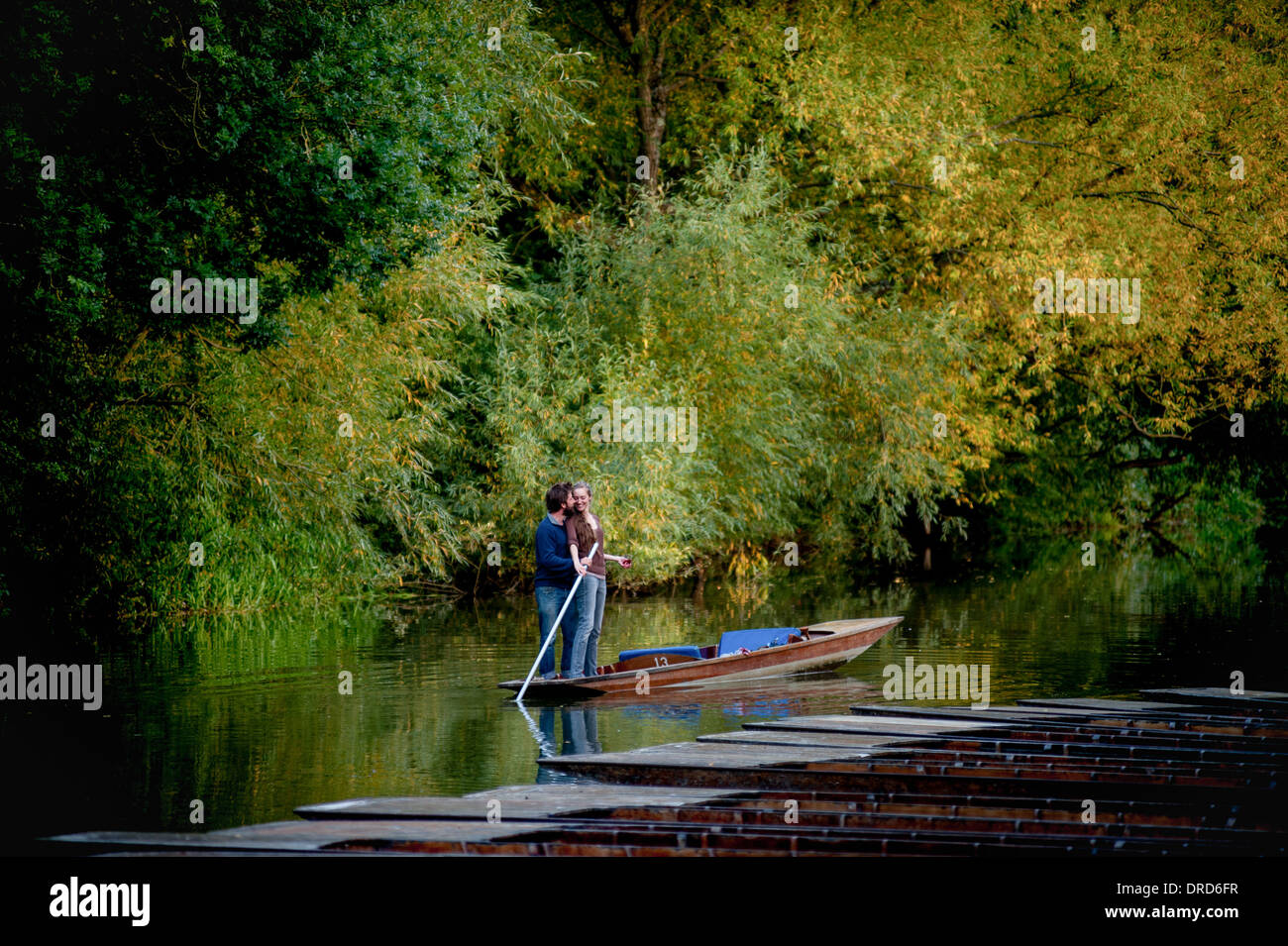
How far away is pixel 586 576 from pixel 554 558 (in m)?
0.39

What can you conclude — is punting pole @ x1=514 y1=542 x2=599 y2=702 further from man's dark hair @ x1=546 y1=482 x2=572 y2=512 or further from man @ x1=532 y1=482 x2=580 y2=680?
man's dark hair @ x1=546 y1=482 x2=572 y2=512

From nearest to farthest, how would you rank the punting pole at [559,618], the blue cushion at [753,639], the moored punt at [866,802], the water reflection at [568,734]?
1. the moored punt at [866,802]
2. the water reflection at [568,734]
3. the punting pole at [559,618]
4. the blue cushion at [753,639]

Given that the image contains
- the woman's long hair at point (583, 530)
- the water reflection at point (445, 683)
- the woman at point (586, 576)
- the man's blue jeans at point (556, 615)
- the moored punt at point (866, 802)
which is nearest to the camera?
the moored punt at point (866, 802)

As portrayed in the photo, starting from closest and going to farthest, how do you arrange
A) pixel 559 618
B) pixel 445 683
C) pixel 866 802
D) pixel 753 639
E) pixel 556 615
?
pixel 866 802, pixel 559 618, pixel 556 615, pixel 445 683, pixel 753 639

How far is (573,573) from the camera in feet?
46.0

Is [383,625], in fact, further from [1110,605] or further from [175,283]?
[1110,605]

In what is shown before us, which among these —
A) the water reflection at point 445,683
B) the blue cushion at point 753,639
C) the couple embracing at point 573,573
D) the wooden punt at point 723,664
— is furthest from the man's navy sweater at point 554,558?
the blue cushion at point 753,639

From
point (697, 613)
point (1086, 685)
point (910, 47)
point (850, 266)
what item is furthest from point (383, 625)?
point (910, 47)

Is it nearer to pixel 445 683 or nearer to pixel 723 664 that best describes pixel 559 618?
pixel 723 664

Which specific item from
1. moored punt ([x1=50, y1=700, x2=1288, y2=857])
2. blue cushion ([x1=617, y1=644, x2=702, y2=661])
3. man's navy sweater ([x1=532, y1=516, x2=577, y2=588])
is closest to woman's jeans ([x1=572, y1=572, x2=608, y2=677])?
man's navy sweater ([x1=532, y1=516, x2=577, y2=588])

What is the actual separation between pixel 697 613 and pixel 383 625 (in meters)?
4.44

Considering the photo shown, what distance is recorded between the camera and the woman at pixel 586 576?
1374cm

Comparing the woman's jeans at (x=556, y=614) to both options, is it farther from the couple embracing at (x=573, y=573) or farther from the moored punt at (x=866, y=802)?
the moored punt at (x=866, y=802)

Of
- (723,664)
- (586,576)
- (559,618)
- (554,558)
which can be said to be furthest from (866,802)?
(723,664)
